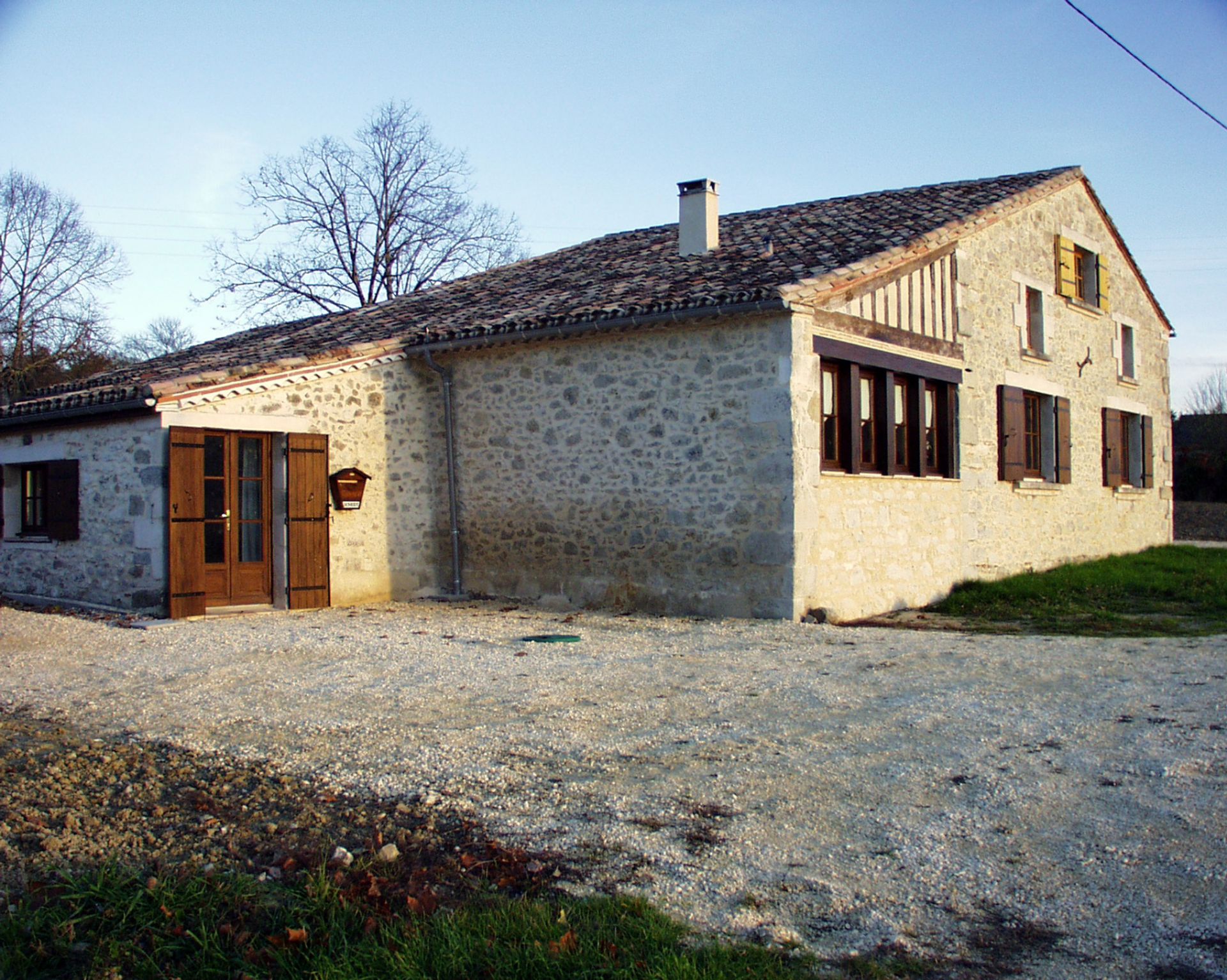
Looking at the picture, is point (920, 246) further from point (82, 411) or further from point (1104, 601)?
point (82, 411)

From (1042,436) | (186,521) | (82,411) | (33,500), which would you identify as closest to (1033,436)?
(1042,436)

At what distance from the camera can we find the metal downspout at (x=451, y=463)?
12.1 m

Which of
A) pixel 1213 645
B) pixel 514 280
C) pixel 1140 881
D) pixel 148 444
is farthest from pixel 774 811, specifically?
pixel 514 280

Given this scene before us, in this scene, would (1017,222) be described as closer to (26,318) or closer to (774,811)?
(774,811)

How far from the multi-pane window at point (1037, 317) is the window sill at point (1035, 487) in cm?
184

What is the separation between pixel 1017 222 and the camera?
13625 mm

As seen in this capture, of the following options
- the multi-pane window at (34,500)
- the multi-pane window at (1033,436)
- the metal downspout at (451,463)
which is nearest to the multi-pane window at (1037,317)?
the multi-pane window at (1033,436)

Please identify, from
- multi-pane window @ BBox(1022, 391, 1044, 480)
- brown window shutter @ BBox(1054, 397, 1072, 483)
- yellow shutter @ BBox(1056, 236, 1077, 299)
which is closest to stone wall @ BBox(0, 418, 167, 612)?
multi-pane window @ BBox(1022, 391, 1044, 480)

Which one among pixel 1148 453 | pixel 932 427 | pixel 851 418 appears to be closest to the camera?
A: pixel 851 418

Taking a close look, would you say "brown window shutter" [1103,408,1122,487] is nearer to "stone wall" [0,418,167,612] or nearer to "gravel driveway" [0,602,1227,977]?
"gravel driveway" [0,602,1227,977]

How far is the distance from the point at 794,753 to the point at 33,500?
34.9 feet

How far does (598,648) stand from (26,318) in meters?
25.3

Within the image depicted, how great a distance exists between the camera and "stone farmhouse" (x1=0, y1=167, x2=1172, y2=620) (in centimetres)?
988

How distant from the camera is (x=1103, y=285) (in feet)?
51.8
